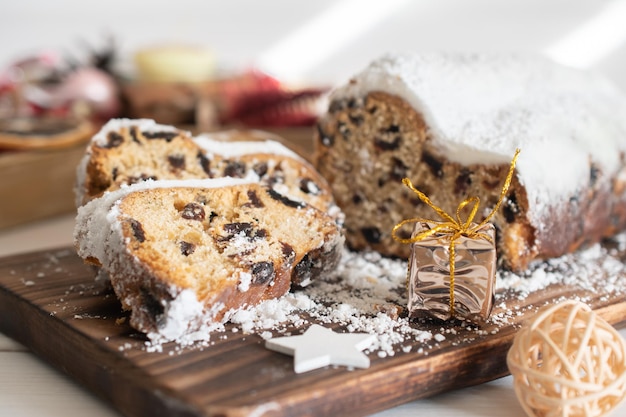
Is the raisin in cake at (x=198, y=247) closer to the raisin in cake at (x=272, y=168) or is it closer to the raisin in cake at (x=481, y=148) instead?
the raisin in cake at (x=272, y=168)

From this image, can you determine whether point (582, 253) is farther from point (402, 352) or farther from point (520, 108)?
point (402, 352)

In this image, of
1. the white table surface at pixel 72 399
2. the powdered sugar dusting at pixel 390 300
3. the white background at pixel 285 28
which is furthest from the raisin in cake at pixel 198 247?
the white background at pixel 285 28

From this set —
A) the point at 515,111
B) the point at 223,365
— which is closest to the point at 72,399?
the point at 223,365

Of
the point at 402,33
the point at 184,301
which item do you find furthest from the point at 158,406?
the point at 402,33

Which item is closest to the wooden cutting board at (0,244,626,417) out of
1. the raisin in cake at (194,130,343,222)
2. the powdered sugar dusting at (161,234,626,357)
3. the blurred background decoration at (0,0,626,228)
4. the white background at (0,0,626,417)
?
the powdered sugar dusting at (161,234,626,357)

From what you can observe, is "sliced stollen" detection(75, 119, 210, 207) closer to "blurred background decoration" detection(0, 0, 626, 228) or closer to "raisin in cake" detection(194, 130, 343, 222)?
"raisin in cake" detection(194, 130, 343, 222)
